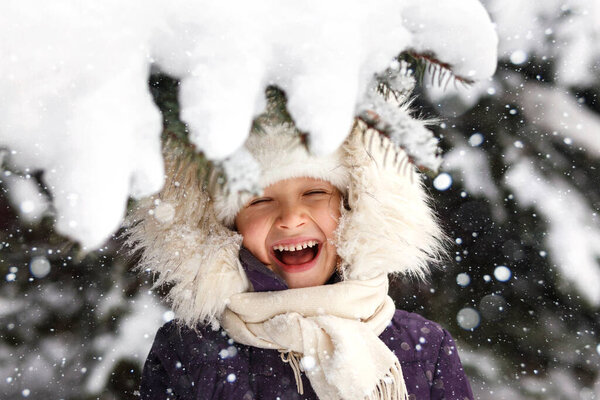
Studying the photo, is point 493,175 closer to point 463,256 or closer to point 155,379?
point 463,256

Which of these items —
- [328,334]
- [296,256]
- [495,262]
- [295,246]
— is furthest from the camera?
[495,262]

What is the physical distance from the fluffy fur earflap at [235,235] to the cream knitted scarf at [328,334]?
0.09 metres

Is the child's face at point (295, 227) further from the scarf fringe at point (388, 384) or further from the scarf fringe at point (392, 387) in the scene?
the scarf fringe at point (392, 387)

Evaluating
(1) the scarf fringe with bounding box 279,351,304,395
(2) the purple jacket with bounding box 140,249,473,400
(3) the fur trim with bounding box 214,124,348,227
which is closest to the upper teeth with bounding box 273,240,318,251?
(2) the purple jacket with bounding box 140,249,473,400

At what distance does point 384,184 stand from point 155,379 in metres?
1.25

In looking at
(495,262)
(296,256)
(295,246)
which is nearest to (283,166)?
(295,246)

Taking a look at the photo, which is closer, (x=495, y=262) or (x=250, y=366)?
(x=250, y=366)

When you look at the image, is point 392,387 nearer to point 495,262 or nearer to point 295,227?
point 295,227

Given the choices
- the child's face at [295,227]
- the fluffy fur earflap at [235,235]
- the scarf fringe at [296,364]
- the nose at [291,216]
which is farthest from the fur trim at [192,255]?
the scarf fringe at [296,364]

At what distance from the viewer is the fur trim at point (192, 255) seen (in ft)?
6.47

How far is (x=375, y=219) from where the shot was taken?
198cm

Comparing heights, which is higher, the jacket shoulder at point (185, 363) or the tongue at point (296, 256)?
the tongue at point (296, 256)

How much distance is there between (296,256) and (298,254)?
1 cm

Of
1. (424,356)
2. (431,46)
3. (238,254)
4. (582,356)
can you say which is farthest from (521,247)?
(431,46)
